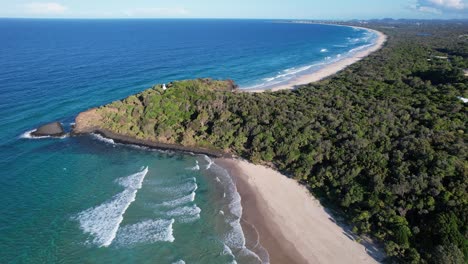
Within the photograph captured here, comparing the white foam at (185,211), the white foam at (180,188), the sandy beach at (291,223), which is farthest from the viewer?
the white foam at (180,188)

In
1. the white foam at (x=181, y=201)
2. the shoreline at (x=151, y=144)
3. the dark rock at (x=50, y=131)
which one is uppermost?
the dark rock at (x=50, y=131)

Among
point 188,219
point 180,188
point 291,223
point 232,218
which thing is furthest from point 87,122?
point 291,223

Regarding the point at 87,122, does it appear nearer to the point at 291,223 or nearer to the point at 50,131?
the point at 50,131

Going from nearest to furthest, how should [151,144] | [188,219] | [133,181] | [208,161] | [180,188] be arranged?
[188,219], [180,188], [133,181], [208,161], [151,144]

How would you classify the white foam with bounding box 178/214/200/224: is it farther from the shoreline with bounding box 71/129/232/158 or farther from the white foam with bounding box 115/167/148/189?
the shoreline with bounding box 71/129/232/158

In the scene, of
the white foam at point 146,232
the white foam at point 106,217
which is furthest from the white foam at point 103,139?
the white foam at point 146,232

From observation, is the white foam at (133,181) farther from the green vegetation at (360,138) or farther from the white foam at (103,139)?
the white foam at (103,139)
